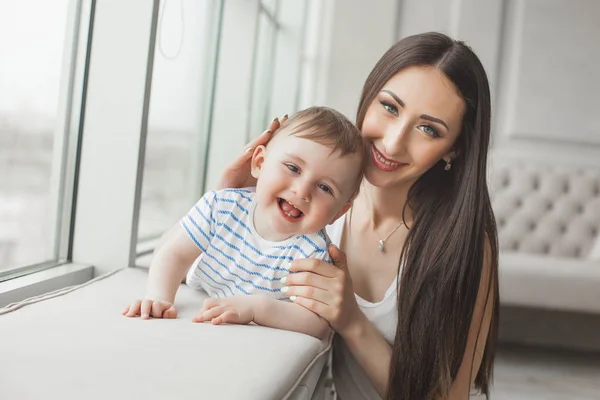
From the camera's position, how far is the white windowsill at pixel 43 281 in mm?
1221

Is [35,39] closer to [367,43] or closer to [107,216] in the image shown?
[107,216]

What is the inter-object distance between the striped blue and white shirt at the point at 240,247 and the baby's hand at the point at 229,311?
113mm

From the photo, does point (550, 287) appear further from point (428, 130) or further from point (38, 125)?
point (38, 125)

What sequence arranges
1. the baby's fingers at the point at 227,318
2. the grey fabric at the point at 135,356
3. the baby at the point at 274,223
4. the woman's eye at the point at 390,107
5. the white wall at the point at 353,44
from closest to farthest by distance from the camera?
the grey fabric at the point at 135,356
the baby's fingers at the point at 227,318
the baby at the point at 274,223
the woman's eye at the point at 390,107
the white wall at the point at 353,44

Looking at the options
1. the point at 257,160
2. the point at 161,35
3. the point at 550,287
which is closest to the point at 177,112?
the point at 161,35

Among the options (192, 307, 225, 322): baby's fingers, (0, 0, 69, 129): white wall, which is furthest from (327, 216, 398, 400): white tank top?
(0, 0, 69, 129): white wall

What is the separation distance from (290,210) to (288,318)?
214 millimetres

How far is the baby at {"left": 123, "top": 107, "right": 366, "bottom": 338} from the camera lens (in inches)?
47.3

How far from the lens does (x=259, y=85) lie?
4055 mm

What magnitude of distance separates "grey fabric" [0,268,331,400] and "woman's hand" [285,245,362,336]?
83 millimetres

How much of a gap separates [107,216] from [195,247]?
0.42m

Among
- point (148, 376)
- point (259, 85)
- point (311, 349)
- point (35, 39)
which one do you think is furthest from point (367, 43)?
point (148, 376)

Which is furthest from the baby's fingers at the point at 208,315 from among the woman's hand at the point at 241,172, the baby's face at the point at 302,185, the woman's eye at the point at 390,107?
the woman's eye at the point at 390,107

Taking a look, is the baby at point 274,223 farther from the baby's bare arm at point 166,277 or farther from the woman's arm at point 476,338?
the woman's arm at point 476,338
